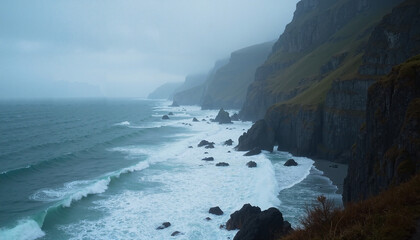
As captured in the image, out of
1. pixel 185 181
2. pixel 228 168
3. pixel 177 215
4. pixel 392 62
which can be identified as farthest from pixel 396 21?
pixel 177 215

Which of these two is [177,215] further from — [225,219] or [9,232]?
[9,232]

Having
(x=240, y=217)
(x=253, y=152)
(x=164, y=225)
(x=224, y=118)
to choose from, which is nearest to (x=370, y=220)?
(x=240, y=217)

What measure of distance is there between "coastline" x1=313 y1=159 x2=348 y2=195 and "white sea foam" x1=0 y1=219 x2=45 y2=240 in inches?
1331

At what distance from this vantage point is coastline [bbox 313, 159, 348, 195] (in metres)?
40.4

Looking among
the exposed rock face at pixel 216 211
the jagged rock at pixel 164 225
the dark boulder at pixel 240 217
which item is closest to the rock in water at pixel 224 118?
the exposed rock face at pixel 216 211

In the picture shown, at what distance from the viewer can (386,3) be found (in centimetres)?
11825

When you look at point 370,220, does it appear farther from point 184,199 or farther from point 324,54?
point 324,54

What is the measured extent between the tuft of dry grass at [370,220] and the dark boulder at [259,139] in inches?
2113

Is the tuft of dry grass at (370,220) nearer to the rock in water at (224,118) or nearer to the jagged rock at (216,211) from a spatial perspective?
the jagged rock at (216,211)

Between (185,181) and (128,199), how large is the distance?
935 centimetres

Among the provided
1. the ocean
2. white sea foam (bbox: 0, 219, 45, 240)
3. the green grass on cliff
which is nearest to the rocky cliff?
the ocean

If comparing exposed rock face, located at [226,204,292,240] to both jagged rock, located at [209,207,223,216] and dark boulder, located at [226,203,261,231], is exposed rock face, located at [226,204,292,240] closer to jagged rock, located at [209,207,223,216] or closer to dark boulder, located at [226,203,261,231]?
dark boulder, located at [226,203,261,231]

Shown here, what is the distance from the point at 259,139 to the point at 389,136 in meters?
41.9

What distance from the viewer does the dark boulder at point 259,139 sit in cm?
6462
